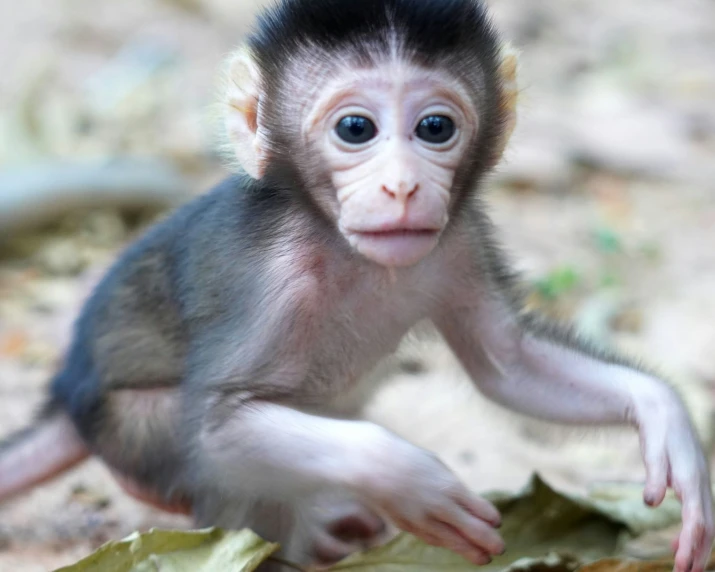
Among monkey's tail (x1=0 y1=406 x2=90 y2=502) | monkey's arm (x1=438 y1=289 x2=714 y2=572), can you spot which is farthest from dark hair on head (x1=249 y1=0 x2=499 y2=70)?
monkey's tail (x1=0 y1=406 x2=90 y2=502)

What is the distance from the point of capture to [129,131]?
7109mm

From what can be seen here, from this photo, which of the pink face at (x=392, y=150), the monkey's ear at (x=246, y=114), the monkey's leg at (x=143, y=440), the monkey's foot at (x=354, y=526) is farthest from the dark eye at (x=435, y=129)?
the monkey's foot at (x=354, y=526)

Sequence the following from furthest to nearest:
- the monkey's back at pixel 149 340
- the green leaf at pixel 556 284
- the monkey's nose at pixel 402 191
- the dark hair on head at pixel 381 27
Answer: the green leaf at pixel 556 284 < the monkey's back at pixel 149 340 < the dark hair on head at pixel 381 27 < the monkey's nose at pixel 402 191

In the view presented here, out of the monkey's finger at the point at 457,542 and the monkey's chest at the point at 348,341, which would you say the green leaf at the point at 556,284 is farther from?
the monkey's finger at the point at 457,542

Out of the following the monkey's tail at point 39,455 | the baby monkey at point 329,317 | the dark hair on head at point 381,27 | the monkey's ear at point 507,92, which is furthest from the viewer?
the monkey's tail at point 39,455

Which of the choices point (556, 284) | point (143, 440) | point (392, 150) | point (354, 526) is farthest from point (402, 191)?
point (556, 284)

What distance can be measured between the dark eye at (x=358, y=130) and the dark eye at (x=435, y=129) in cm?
12

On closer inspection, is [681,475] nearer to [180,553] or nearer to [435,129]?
[435,129]

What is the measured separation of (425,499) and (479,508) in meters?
0.15

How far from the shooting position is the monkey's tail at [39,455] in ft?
11.5

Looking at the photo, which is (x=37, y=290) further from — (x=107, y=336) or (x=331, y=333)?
(x=331, y=333)

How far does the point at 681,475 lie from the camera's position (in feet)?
8.89

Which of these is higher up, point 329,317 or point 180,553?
point 329,317

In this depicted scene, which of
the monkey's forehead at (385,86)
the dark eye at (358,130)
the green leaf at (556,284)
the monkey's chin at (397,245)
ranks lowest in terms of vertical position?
the green leaf at (556,284)
